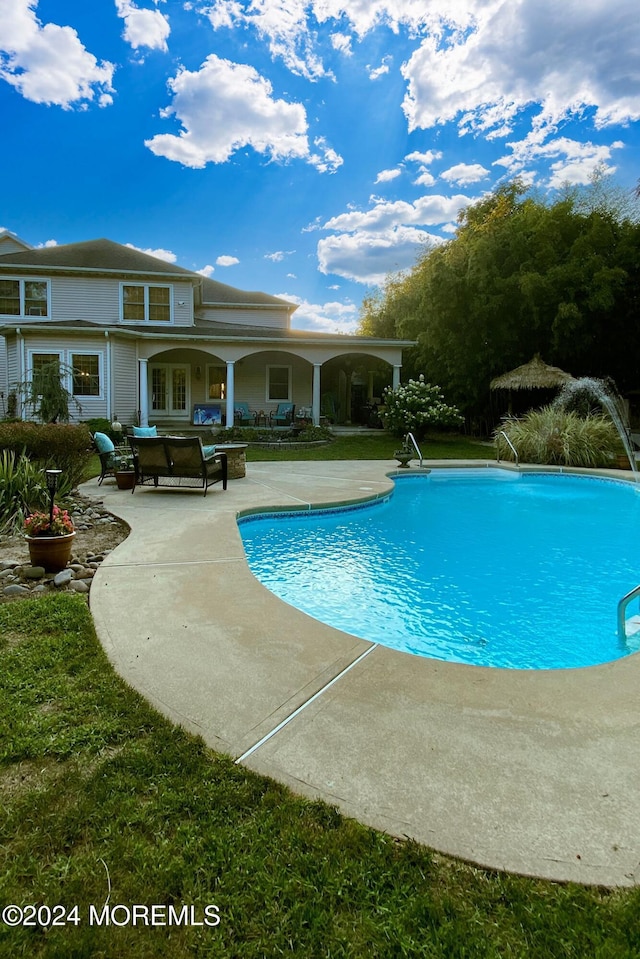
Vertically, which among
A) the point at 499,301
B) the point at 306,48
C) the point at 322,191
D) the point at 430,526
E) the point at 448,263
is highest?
the point at 306,48

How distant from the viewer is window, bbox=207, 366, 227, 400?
66.9 feet

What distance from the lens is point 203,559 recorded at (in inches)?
192

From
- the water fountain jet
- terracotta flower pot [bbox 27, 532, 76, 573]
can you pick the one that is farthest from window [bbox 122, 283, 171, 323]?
terracotta flower pot [bbox 27, 532, 76, 573]

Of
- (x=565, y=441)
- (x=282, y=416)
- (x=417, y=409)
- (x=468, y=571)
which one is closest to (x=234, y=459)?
(x=468, y=571)

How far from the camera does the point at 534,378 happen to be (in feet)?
55.1

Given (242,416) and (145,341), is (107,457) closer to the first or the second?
(145,341)

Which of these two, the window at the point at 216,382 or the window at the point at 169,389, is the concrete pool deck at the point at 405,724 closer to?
the window at the point at 169,389

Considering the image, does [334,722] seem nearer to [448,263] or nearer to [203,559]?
[203,559]

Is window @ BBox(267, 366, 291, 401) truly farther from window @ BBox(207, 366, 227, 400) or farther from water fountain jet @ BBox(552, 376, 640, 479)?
water fountain jet @ BBox(552, 376, 640, 479)

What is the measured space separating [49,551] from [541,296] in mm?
16902

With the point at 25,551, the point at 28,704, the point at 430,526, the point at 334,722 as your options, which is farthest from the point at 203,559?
the point at 430,526

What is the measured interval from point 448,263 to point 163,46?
10.3 metres

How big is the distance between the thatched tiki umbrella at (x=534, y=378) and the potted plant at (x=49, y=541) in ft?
50.8

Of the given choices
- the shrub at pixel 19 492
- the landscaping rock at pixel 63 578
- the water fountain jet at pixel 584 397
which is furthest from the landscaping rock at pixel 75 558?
the water fountain jet at pixel 584 397
